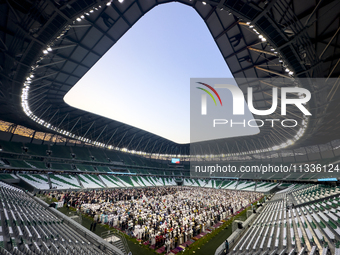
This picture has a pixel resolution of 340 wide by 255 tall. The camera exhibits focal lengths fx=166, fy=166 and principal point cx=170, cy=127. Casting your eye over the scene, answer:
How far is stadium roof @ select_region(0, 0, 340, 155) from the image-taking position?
1055 cm

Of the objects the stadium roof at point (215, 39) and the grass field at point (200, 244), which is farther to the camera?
the grass field at point (200, 244)

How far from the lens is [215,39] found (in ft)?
56.2

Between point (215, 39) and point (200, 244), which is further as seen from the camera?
point (215, 39)

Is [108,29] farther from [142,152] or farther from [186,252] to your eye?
[142,152]

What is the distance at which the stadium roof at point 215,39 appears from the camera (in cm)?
1055

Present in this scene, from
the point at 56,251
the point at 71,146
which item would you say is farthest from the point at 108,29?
the point at 71,146

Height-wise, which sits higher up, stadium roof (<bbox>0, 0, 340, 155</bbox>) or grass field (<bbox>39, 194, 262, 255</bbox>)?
stadium roof (<bbox>0, 0, 340, 155</bbox>)

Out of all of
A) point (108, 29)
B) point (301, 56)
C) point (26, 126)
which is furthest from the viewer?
point (26, 126)

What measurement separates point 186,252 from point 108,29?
22023mm

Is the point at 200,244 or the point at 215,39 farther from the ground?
the point at 215,39

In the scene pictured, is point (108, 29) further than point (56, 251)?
Yes

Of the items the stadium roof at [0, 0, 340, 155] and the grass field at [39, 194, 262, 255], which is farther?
the grass field at [39, 194, 262, 255]

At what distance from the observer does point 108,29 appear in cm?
1670

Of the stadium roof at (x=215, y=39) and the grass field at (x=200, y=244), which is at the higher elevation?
the stadium roof at (x=215, y=39)
